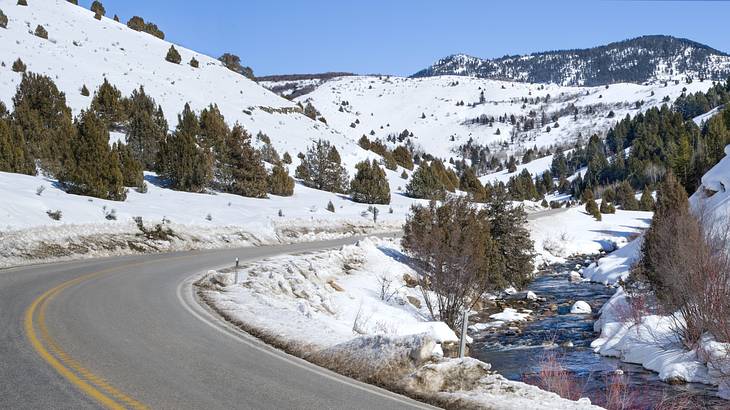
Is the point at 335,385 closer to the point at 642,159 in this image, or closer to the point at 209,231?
the point at 209,231

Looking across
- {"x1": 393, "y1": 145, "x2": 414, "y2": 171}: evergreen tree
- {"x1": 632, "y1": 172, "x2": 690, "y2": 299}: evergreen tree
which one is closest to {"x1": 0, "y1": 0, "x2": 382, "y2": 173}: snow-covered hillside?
{"x1": 393, "y1": 145, "x2": 414, "y2": 171}: evergreen tree

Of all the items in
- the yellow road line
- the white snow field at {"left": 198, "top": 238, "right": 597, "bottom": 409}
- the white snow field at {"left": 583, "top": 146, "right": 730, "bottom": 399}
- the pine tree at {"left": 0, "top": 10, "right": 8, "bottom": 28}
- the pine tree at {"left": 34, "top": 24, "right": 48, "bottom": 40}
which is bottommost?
the white snow field at {"left": 583, "top": 146, "right": 730, "bottom": 399}

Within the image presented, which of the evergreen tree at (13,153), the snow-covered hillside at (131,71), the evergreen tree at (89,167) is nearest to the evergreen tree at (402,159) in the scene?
the snow-covered hillside at (131,71)

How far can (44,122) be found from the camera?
39844 millimetres

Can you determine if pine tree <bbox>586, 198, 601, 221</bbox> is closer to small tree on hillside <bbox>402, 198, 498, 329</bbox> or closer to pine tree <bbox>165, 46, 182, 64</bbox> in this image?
small tree on hillside <bbox>402, 198, 498, 329</bbox>

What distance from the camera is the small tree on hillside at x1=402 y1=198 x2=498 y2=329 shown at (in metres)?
22.2

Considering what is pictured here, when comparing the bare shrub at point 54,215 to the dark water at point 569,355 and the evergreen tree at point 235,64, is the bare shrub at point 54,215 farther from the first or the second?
the evergreen tree at point 235,64

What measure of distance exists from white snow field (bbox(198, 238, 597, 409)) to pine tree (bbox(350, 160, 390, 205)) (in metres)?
23.6

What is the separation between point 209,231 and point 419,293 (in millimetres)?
12410

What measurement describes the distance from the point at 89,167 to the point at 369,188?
29529 mm

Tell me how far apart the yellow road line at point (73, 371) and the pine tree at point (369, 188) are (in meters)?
44.8

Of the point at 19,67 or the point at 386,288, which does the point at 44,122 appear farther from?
the point at 386,288

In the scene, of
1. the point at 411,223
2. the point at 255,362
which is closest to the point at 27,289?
the point at 255,362

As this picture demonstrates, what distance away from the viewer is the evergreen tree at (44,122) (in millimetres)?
34312
